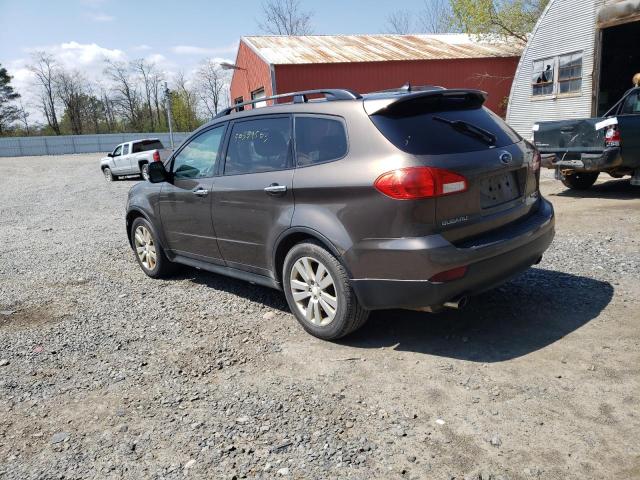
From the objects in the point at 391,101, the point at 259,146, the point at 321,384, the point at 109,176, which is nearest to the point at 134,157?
the point at 109,176

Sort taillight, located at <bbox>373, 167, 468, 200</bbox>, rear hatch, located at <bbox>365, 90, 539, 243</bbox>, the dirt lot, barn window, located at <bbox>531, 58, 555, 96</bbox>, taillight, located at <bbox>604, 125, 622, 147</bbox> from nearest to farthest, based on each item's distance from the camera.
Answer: the dirt lot, taillight, located at <bbox>373, 167, 468, 200</bbox>, rear hatch, located at <bbox>365, 90, 539, 243</bbox>, taillight, located at <bbox>604, 125, 622, 147</bbox>, barn window, located at <bbox>531, 58, 555, 96</bbox>

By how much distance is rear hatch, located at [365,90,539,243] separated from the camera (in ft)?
10.8

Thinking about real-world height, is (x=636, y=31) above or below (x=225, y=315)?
above

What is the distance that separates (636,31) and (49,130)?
63.5 metres

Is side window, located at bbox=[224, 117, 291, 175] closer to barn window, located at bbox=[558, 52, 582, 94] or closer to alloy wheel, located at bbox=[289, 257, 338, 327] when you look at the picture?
alloy wheel, located at bbox=[289, 257, 338, 327]

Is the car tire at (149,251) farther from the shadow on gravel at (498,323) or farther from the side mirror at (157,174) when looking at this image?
the shadow on gravel at (498,323)

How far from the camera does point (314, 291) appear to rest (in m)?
3.84

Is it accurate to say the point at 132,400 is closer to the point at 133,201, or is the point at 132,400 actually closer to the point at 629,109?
the point at 133,201

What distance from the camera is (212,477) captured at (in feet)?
8.18

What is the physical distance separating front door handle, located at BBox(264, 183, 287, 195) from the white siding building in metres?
14.0

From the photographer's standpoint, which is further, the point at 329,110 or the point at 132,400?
the point at 329,110

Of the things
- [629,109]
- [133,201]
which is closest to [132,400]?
[133,201]

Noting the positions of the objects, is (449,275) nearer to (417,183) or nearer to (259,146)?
(417,183)

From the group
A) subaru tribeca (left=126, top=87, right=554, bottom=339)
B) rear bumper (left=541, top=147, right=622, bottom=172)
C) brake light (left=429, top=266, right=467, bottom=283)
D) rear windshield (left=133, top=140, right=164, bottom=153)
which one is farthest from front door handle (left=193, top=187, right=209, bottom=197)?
rear windshield (left=133, top=140, right=164, bottom=153)
